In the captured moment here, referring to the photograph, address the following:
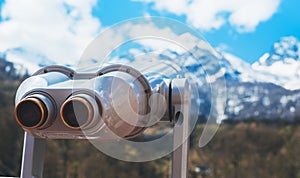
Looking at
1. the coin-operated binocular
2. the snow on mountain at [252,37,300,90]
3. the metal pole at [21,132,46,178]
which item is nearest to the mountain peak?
the snow on mountain at [252,37,300,90]

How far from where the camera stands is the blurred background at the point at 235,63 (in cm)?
170

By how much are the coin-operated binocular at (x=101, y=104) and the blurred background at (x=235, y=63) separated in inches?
26.0

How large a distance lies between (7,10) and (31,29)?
159 millimetres

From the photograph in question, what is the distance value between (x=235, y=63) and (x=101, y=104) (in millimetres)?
1025

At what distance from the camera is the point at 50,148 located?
216 cm

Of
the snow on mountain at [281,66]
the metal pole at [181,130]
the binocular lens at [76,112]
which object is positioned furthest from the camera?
the snow on mountain at [281,66]

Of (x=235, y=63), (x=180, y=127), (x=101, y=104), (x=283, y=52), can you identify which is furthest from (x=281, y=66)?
(x=101, y=104)

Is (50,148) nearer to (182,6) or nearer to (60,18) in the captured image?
(60,18)

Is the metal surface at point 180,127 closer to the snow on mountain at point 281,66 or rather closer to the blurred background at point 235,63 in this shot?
the blurred background at point 235,63

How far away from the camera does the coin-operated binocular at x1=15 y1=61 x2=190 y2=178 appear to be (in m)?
0.77

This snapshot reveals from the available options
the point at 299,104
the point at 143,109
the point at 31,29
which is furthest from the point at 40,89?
the point at 31,29

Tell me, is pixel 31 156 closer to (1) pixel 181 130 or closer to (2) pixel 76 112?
(2) pixel 76 112

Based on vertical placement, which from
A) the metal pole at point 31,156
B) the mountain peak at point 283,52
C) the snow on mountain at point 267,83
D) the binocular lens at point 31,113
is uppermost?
the mountain peak at point 283,52

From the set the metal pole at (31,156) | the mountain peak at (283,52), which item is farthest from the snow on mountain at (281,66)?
the metal pole at (31,156)
